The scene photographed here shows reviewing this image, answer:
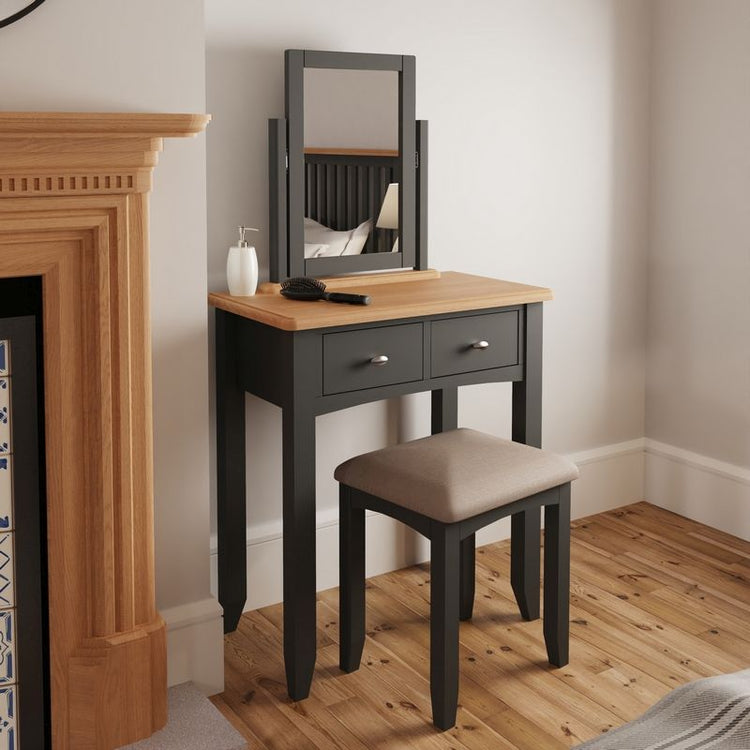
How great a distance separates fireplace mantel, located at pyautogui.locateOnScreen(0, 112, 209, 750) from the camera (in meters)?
1.93

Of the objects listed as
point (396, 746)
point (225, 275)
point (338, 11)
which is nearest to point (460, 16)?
point (338, 11)

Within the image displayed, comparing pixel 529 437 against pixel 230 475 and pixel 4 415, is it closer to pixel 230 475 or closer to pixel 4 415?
pixel 230 475

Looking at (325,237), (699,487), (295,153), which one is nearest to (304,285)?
(325,237)

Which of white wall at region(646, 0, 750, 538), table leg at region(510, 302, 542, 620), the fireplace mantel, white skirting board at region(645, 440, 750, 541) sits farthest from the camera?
white skirting board at region(645, 440, 750, 541)

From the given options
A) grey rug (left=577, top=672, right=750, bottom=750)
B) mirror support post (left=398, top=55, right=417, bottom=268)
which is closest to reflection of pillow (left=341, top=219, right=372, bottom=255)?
mirror support post (left=398, top=55, right=417, bottom=268)

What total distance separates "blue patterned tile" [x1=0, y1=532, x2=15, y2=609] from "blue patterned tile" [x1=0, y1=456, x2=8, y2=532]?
0.08ft

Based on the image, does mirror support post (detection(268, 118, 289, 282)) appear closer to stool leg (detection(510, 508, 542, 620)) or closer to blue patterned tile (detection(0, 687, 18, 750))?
stool leg (detection(510, 508, 542, 620))

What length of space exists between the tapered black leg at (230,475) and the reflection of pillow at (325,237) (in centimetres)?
32

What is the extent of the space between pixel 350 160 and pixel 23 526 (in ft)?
4.16

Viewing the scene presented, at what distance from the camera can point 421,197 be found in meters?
2.92

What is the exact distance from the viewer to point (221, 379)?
8.70 ft

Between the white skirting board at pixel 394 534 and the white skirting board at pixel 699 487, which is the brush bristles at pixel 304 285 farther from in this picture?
the white skirting board at pixel 699 487

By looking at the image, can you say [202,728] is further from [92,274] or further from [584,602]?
[584,602]

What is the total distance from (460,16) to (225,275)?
1028 mm
